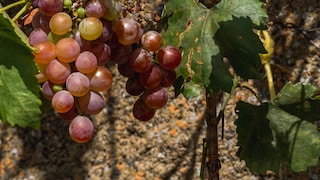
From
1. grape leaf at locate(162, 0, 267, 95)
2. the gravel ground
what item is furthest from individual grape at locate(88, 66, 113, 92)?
the gravel ground

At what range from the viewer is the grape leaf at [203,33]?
31.7 inches

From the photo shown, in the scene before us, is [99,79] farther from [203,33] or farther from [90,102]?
[203,33]

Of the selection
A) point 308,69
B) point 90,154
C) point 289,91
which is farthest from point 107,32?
point 90,154

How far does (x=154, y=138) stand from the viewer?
59.2 inches

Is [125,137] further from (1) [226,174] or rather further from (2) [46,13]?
(2) [46,13]

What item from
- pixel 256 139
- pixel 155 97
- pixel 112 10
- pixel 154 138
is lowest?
pixel 154 138

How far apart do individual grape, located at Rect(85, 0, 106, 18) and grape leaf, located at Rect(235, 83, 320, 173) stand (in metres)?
0.29

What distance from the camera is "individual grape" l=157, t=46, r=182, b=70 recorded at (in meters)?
0.76

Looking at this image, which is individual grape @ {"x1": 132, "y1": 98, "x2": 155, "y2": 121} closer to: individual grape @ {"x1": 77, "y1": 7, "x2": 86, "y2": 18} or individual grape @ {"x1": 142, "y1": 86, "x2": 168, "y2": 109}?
individual grape @ {"x1": 142, "y1": 86, "x2": 168, "y2": 109}

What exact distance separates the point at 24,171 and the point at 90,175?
0.16 metres

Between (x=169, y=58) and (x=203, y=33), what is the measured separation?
84 millimetres

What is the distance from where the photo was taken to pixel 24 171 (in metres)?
1.59

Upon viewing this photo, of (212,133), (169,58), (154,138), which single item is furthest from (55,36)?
(154,138)

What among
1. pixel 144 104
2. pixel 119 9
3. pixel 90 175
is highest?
pixel 119 9
